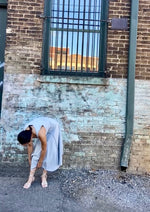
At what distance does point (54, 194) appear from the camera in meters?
4.04

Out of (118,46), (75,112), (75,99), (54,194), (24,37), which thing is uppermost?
(24,37)

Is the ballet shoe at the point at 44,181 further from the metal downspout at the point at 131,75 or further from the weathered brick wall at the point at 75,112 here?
the metal downspout at the point at 131,75

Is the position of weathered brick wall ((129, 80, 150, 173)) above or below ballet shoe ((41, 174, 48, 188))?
above

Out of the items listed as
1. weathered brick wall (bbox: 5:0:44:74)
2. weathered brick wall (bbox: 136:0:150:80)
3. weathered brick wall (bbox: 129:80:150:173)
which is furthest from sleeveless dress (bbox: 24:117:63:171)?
weathered brick wall (bbox: 136:0:150:80)

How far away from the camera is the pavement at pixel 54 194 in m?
3.66

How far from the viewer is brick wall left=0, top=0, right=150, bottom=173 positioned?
4.91 metres

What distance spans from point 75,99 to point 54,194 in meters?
1.75

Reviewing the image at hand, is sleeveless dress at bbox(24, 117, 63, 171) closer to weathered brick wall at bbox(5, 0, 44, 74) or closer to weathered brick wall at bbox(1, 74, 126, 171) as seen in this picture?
weathered brick wall at bbox(1, 74, 126, 171)

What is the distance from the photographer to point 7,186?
4.27 m

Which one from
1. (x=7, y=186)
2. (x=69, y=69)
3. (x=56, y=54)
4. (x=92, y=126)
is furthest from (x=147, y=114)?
(x=7, y=186)

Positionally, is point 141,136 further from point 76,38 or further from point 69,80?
point 76,38

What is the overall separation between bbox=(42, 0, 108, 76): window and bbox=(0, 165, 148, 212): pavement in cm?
194

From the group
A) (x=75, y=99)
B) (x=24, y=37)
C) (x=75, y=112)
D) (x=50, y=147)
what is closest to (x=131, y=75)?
(x=75, y=99)

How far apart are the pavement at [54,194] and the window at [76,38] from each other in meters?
1.94
